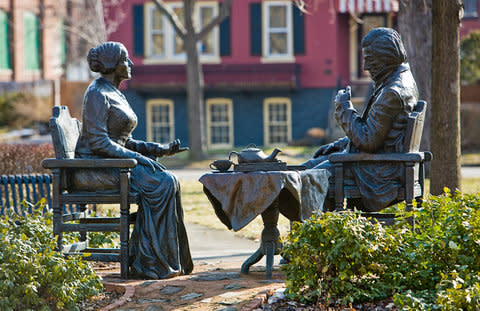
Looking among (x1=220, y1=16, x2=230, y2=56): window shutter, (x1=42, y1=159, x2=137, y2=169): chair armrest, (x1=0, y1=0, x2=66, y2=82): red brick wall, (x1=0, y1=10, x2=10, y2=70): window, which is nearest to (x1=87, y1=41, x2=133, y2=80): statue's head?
(x1=42, y1=159, x2=137, y2=169): chair armrest

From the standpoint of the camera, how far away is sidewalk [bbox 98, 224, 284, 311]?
5918mm

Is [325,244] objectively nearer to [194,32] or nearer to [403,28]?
[403,28]

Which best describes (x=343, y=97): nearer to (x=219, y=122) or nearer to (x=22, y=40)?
(x=219, y=122)

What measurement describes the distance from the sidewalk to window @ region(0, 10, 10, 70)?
2665 cm

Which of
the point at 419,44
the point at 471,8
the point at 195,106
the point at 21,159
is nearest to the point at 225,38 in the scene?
the point at 195,106

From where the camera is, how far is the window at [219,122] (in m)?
28.5

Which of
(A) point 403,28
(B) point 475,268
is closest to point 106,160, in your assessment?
(B) point 475,268

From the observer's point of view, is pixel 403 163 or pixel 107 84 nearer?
pixel 403 163

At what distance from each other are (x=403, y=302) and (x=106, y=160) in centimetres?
291

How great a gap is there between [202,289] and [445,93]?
4.24 metres

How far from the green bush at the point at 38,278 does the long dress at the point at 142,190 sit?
0.96 metres

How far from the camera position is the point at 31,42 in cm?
3559

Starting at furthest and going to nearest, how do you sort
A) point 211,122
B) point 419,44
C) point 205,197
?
point 211,122, point 419,44, point 205,197

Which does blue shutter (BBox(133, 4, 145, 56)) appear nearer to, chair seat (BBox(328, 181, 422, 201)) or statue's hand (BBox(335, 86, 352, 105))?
statue's hand (BBox(335, 86, 352, 105))
